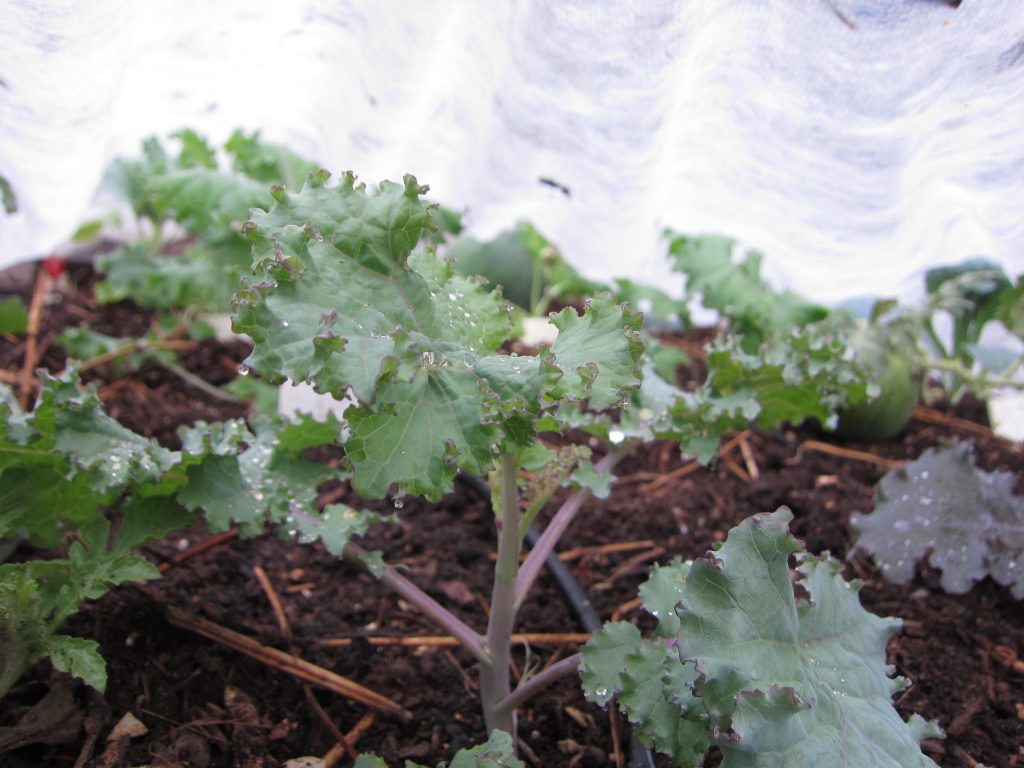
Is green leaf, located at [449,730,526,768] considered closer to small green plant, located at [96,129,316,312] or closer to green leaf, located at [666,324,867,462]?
green leaf, located at [666,324,867,462]

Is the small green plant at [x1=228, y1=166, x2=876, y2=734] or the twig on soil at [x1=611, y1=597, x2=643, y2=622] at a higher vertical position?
the small green plant at [x1=228, y1=166, x2=876, y2=734]

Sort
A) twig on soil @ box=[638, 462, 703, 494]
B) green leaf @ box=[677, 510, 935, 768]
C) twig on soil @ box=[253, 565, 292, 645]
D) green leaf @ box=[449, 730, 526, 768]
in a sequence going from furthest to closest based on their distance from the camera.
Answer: twig on soil @ box=[638, 462, 703, 494], twig on soil @ box=[253, 565, 292, 645], green leaf @ box=[449, 730, 526, 768], green leaf @ box=[677, 510, 935, 768]

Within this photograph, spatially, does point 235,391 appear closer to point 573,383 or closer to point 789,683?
point 573,383

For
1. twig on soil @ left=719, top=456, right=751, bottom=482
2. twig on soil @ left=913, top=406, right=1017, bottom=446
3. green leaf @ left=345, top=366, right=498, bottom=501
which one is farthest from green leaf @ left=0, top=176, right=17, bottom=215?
twig on soil @ left=913, top=406, right=1017, bottom=446

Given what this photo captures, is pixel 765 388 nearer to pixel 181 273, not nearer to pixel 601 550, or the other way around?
pixel 601 550

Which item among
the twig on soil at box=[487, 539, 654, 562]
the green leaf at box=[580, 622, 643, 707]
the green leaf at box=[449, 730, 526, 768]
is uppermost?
the green leaf at box=[580, 622, 643, 707]

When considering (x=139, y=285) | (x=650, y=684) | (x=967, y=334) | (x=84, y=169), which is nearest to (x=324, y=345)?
(x=650, y=684)

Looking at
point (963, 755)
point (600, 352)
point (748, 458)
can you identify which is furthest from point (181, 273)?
point (963, 755)
